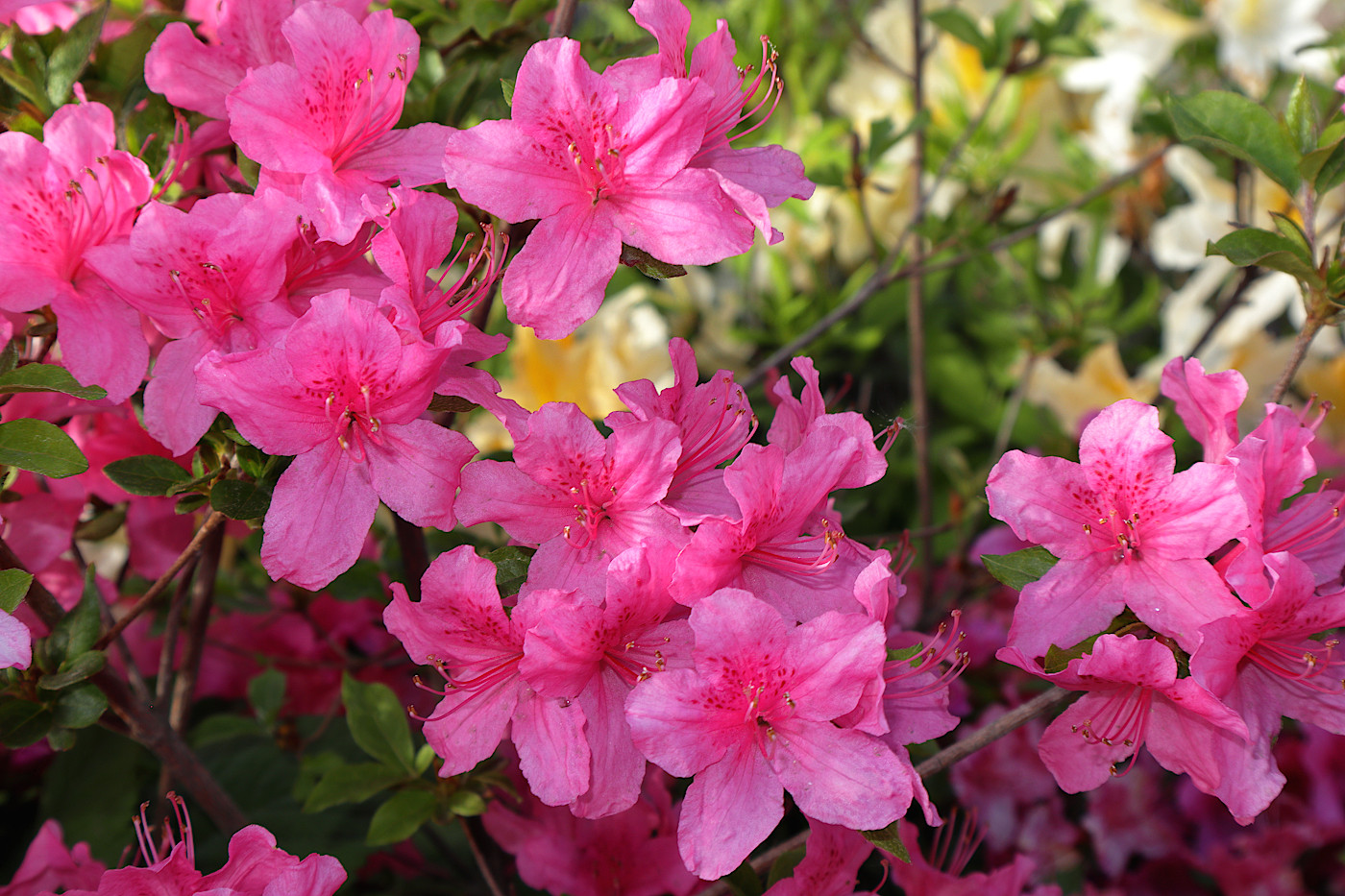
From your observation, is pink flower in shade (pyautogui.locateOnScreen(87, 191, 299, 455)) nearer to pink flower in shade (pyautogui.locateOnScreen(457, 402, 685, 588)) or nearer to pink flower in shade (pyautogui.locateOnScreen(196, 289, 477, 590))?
pink flower in shade (pyautogui.locateOnScreen(196, 289, 477, 590))

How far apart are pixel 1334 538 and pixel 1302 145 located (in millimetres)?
301

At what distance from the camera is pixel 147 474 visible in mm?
787

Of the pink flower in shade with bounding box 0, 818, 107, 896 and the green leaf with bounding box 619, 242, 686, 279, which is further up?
the green leaf with bounding box 619, 242, 686, 279

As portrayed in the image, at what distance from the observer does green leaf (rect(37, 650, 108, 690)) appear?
76 cm

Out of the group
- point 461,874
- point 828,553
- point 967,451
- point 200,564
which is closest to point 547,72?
point 828,553

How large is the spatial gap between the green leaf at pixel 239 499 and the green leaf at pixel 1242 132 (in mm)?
717

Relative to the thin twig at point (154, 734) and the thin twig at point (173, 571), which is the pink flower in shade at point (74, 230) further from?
the thin twig at point (154, 734)

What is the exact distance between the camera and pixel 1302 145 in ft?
2.76

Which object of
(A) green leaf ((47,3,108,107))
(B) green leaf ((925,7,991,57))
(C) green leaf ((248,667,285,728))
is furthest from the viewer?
(B) green leaf ((925,7,991,57))

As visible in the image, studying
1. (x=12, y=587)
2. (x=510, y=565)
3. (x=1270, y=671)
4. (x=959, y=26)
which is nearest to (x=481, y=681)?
(x=510, y=565)

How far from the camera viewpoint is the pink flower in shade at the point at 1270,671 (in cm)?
67

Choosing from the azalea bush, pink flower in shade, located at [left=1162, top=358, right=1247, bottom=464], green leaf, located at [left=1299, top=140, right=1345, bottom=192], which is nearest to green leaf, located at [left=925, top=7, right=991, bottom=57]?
the azalea bush

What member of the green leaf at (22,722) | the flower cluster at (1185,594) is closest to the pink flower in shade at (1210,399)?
the flower cluster at (1185,594)

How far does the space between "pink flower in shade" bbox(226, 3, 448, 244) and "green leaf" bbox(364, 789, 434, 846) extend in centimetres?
44
